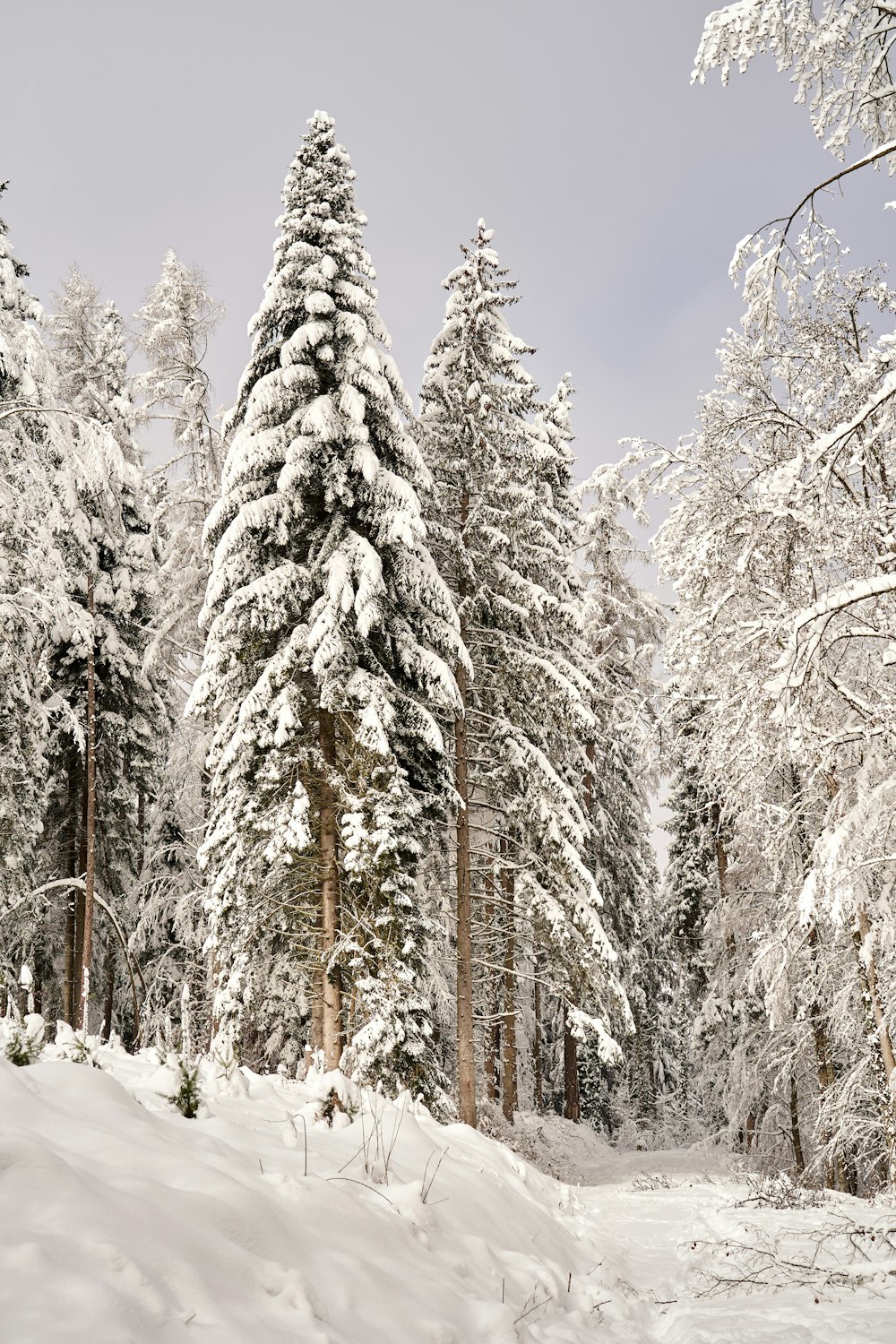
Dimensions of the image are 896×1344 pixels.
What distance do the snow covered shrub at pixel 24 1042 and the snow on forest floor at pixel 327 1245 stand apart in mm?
204

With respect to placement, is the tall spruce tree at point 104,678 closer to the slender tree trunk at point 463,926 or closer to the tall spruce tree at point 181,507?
the tall spruce tree at point 181,507

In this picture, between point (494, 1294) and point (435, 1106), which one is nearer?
point (494, 1294)

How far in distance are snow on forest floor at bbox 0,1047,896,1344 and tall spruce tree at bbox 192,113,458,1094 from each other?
3011 mm

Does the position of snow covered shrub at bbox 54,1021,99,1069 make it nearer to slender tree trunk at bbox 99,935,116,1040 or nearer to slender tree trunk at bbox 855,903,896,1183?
slender tree trunk at bbox 855,903,896,1183

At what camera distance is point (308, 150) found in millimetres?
13289

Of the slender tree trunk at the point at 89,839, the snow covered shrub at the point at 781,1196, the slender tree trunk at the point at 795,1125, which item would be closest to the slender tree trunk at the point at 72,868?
the slender tree trunk at the point at 89,839

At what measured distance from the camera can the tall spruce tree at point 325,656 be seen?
10.9 metres

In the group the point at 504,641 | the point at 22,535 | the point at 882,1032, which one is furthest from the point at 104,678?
the point at 882,1032

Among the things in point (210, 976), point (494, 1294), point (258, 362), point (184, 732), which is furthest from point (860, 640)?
point (184, 732)

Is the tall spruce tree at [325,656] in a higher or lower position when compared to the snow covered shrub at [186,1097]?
higher

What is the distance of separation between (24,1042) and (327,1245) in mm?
2076

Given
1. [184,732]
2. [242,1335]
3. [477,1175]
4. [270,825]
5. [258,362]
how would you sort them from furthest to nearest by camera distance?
1. [184,732]
2. [258,362]
3. [270,825]
4. [477,1175]
5. [242,1335]

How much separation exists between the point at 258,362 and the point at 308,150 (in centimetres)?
354

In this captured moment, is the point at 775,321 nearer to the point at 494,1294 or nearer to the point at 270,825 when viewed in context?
the point at 494,1294
